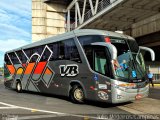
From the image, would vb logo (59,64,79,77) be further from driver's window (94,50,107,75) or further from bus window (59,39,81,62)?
driver's window (94,50,107,75)

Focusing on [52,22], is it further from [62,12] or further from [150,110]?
[150,110]

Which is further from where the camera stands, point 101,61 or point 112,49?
point 101,61

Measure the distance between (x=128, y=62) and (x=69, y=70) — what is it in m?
3.15

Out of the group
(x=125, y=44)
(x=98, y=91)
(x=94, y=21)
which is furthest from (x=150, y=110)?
(x=94, y=21)

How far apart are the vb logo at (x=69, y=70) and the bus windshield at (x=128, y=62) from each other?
2338 millimetres

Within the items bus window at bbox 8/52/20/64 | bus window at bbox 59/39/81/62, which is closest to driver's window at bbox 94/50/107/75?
bus window at bbox 59/39/81/62

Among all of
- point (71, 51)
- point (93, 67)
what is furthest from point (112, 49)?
point (71, 51)

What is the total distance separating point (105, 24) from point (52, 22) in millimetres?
16389

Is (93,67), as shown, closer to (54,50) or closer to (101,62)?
(101,62)

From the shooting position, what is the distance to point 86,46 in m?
12.2

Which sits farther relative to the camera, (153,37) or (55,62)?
(153,37)

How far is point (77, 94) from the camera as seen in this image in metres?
12.7

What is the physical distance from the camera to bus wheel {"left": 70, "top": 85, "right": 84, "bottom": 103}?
12469 mm

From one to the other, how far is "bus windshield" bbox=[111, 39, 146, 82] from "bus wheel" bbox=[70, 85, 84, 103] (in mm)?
2307
